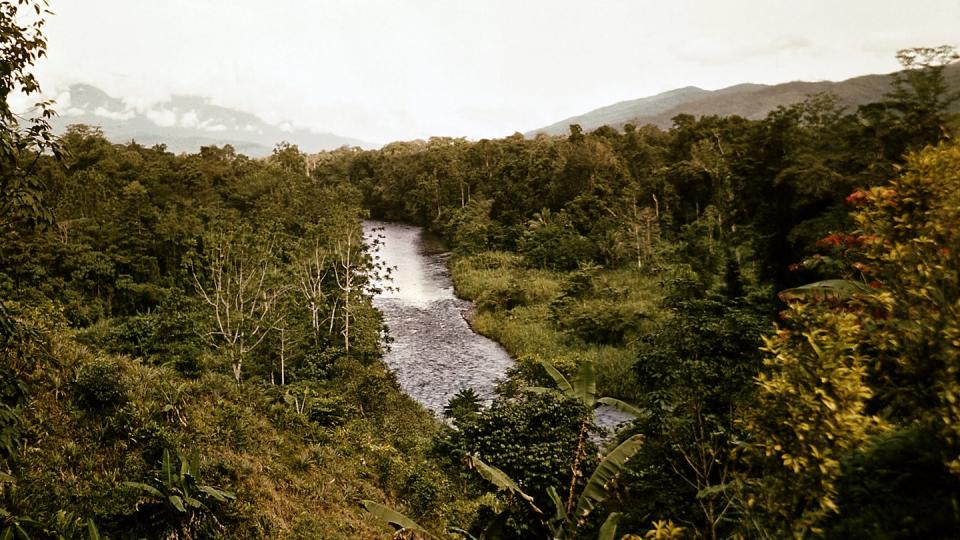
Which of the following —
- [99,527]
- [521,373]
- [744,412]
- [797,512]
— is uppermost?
[744,412]

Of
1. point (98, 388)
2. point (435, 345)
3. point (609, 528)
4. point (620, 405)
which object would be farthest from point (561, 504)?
point (435, 345)

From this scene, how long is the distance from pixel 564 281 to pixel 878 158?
68.4 feet

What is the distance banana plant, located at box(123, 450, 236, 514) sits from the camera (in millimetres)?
7995

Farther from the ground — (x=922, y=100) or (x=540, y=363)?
(x=922, y=100)

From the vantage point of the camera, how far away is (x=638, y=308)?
27.5m

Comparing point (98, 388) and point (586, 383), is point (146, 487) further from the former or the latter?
point (586, 383)

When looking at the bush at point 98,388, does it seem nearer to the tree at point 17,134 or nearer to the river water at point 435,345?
the tree at point 17,134

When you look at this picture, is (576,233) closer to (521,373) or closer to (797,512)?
(521,373)

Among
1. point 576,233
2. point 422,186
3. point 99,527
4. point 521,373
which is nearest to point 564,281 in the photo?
point 576,233

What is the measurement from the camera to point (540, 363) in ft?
57.2

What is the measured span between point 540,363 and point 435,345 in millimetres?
12754

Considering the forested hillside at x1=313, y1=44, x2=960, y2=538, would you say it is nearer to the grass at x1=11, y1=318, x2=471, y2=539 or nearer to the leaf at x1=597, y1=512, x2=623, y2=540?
the leaf at x1=597, y1=512, x2=623, y2=540

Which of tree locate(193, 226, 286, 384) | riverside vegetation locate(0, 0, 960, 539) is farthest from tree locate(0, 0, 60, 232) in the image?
tree locate(193, 226, 286, 384)

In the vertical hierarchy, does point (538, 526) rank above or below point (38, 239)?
below
